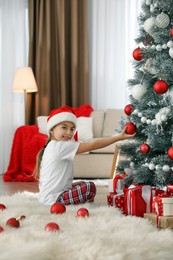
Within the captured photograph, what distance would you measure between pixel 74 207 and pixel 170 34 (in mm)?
1186

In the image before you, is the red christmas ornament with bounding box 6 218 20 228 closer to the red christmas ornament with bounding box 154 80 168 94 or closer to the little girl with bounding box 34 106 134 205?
the little girl with bounding box 34 106 134 205

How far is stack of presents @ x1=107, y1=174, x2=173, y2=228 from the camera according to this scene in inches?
107

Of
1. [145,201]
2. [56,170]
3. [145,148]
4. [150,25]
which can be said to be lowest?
[145,201]

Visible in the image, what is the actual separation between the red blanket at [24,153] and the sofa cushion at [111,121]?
933mm

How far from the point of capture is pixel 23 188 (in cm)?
519

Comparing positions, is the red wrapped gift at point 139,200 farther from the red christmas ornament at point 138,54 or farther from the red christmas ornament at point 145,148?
the red christmas ornament at point 138,54

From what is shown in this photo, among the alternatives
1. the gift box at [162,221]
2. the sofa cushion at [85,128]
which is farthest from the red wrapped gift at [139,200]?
the sofa cushion at [85,128]

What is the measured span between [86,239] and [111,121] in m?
4.52

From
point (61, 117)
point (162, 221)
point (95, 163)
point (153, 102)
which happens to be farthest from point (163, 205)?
point (95, 163)

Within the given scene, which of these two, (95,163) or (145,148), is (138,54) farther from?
(95,163)

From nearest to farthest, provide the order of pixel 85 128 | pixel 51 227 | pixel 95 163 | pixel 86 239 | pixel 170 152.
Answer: pixel 86 239 → pixel 51 227 → pixel 170 152 → pixel 95 163 → pixel 85 128

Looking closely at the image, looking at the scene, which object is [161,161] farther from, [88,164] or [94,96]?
[94,96]

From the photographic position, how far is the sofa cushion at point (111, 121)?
6.71 m

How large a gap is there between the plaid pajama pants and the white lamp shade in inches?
138
